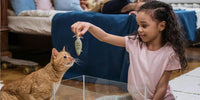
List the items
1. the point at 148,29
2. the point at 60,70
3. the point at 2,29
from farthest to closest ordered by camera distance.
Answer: the point at 2,29 < the point at 60,70 < the point at 148,29

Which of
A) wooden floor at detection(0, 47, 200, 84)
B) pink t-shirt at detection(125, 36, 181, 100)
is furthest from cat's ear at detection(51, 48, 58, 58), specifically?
wooden floor at detection(0, 47, 200, 84)

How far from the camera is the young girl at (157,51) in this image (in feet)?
3.40

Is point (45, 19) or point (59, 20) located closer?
point (59, 20)

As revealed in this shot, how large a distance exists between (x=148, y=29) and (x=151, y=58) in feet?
0.36

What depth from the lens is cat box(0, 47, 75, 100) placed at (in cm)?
133

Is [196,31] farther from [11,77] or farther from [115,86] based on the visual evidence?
[115,86]

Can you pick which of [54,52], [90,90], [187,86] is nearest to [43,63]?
[187,86]

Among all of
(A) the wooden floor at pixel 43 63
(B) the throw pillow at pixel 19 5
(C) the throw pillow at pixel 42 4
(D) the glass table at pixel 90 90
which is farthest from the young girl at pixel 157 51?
(C) the throw pillow at pixel 42 4

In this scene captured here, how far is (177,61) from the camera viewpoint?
105cm

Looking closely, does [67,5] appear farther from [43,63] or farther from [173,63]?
[173,63]

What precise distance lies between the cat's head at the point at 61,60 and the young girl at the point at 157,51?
10.8 inches

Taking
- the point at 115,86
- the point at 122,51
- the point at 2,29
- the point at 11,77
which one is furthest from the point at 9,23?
the point at 115,86

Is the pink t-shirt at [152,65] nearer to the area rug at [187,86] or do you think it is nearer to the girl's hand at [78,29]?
the girl's hand at [78,29]

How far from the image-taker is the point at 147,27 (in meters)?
1.04
